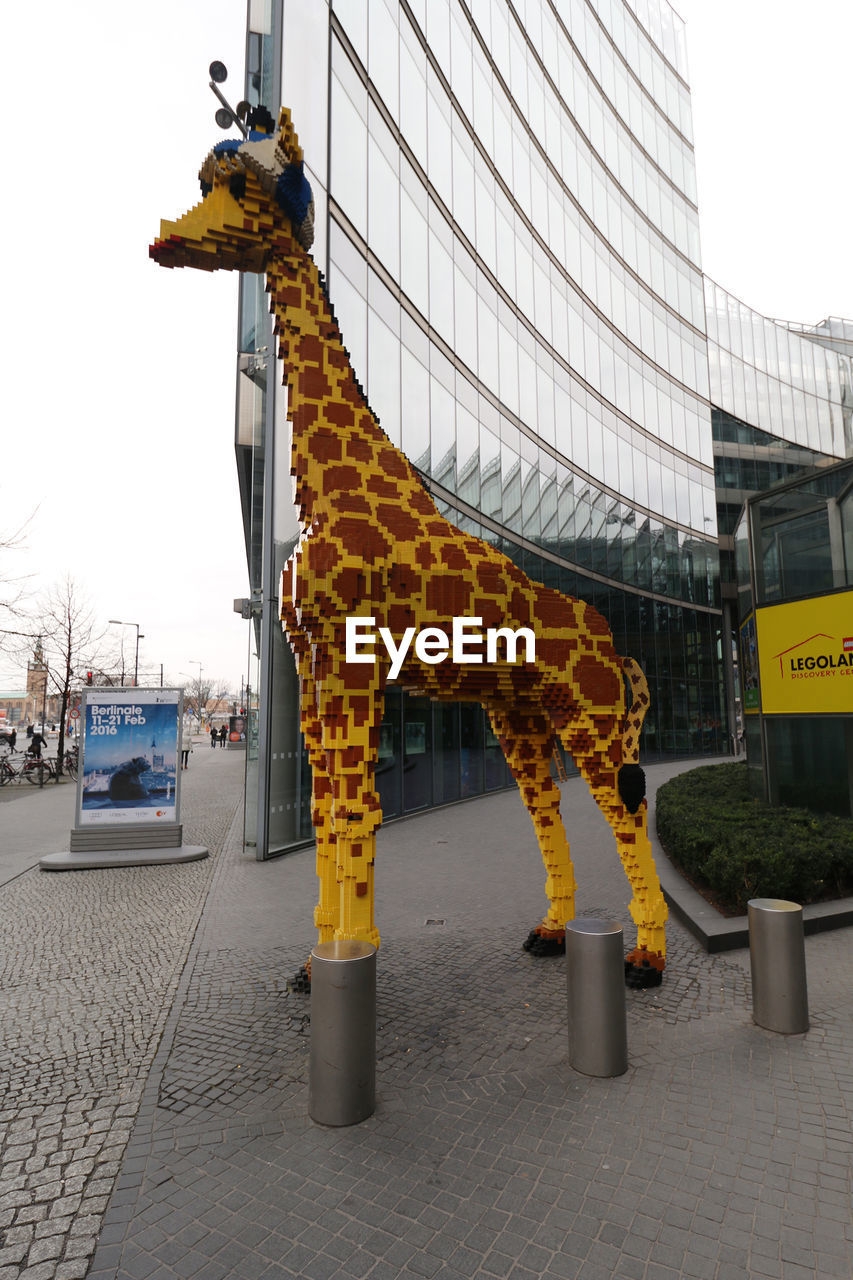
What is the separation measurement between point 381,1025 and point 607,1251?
2.07 metres

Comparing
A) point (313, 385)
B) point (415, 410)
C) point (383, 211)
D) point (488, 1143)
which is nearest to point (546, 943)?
point (488, 1143)

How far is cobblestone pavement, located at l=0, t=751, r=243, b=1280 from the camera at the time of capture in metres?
2.79

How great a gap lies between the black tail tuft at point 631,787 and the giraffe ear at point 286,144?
14.5 feet

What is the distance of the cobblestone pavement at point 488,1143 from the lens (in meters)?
2.54

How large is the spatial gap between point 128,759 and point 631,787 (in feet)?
26.9

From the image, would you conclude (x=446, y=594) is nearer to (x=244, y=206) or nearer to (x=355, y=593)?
(x=355, y=593)

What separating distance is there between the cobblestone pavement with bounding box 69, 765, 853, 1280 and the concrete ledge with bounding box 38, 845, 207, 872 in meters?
4.81

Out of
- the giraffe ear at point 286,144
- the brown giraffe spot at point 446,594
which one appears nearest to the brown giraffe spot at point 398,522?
the brown giraffe spot at point 446,594

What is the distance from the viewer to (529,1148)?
3.11m

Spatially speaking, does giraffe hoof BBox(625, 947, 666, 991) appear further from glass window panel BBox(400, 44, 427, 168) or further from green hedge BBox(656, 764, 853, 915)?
glass window panel BBox(400, 44, 427, 168)

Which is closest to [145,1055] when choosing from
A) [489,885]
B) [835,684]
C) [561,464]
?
[489,885]

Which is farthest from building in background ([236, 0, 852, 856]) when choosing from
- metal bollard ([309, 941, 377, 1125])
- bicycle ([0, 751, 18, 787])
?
bicycle ([0, 751, 18, 787])

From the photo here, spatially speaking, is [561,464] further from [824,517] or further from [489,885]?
[489,885]

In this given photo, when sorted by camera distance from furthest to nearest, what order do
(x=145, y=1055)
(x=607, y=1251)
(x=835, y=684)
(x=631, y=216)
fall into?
1. (x=631, y=216)
2. (x=835, y=684)
3. (x=145, y=1055)
4. (x=607, y=1251)
